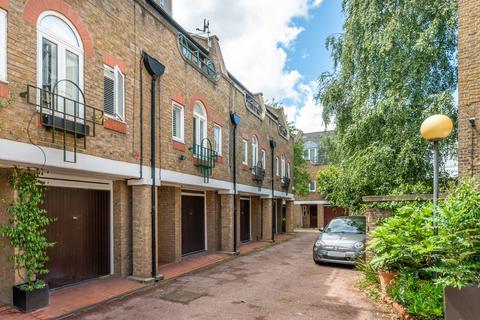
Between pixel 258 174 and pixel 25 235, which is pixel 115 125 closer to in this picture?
pixel 25 235

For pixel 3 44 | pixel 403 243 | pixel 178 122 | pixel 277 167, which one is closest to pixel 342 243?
pixel 403 243

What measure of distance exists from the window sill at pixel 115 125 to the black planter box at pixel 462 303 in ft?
21.3

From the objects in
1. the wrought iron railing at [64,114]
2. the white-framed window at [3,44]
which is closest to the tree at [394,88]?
the wrought iron railing at [64,114]

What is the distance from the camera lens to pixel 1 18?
4855mm

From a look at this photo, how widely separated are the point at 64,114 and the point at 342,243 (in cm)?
813

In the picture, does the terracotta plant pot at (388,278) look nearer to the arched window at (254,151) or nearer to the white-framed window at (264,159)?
the arched window at (254,151)

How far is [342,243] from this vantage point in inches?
390

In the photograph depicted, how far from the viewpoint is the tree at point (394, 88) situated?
10.6 metres

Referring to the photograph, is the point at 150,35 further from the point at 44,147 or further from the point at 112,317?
the point at 112,317

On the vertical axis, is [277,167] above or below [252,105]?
below

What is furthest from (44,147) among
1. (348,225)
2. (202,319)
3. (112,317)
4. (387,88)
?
(387,88)

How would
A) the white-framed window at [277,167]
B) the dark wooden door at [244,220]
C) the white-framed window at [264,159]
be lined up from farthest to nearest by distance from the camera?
1. the white-framed window at [277,167]
2. the white-framed window at [264,159]
3. the dark wooden door at [244,220]

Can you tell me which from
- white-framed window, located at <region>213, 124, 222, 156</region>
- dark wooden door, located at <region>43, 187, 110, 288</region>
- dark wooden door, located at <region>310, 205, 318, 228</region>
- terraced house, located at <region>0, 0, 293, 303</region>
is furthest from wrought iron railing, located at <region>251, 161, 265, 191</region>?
dark wooden door, located at <region>310, 205, 318, 228</region>

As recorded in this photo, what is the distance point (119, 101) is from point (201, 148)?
11.7 feet
